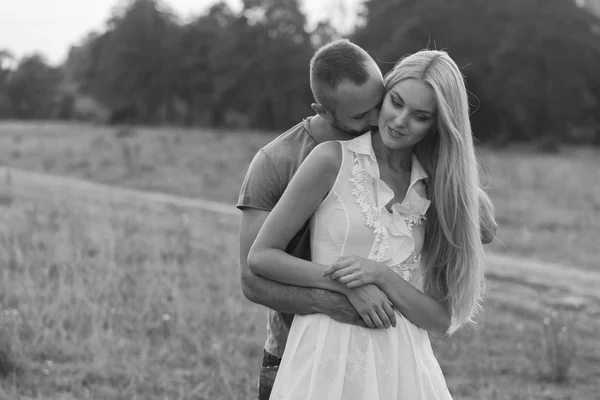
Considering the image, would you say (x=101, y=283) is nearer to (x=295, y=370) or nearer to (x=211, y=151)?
(x=295, y=370)

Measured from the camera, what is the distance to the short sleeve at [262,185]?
2.76 metres

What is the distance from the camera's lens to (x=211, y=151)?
22.2 metres

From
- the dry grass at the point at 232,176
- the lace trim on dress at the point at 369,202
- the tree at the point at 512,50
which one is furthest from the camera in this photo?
the tree at the point at 512,50

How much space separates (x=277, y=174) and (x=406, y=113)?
19.5 inches

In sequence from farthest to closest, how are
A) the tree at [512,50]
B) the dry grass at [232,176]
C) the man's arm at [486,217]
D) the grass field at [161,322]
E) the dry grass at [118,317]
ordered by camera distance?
the tree at [512,50], the dry grass at [232,176], the grass field at [161,322], the dry grass at [118,317], the man's arm at [486,217]

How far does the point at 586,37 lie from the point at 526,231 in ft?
88.1

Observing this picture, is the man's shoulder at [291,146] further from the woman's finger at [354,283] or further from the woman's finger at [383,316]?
the woman's finger at [383,316]

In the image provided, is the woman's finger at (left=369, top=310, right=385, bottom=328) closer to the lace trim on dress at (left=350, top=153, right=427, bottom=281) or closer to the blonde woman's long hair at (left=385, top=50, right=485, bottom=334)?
the lace trim on dress at (left=350, top=153, right=427, bottom=281)

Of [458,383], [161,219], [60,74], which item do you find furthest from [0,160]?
[60,74]

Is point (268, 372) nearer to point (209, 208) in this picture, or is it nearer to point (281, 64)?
point (209, 208)

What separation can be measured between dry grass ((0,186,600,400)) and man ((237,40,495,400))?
7.33ft

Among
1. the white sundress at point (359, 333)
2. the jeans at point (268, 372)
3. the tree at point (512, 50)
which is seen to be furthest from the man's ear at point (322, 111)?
the tree at point (512, 50)

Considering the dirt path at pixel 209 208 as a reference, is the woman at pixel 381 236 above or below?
above

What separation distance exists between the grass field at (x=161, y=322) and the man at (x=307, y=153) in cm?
224
